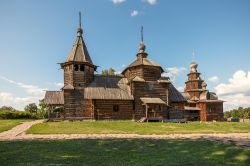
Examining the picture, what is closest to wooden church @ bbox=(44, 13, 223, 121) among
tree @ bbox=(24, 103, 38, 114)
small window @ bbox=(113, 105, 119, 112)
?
small window @ bbox=(113, 105, 119, 112)

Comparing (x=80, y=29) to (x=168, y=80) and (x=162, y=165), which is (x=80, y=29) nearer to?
(x=168, y=80)

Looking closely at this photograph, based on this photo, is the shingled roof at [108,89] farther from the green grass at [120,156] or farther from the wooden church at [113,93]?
the green grass at [120,156]

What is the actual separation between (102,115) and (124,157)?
22.1m

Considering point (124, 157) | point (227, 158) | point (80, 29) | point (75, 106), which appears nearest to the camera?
point (227, 158)

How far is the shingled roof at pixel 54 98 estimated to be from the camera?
3074 cm

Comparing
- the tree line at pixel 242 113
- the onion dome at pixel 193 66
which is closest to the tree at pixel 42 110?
the onion dome at pixel 193 66

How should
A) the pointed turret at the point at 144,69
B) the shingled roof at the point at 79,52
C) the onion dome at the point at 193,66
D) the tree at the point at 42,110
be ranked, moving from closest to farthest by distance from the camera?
the shingled roof at the point at 79,52, the pointed turret at the point at 144,69, the tree at the point at 42,110, the onion dome at the point at 193,66

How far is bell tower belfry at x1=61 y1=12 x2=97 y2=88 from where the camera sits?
32188 millimetres

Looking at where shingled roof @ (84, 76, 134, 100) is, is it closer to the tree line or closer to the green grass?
the green grass

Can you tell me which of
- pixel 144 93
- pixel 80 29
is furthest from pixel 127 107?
pixel 80 29

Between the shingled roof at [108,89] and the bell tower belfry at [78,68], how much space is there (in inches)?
45.8

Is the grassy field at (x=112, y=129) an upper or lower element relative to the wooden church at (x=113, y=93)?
lower

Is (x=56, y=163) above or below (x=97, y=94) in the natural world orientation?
below

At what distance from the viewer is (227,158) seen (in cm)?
891
